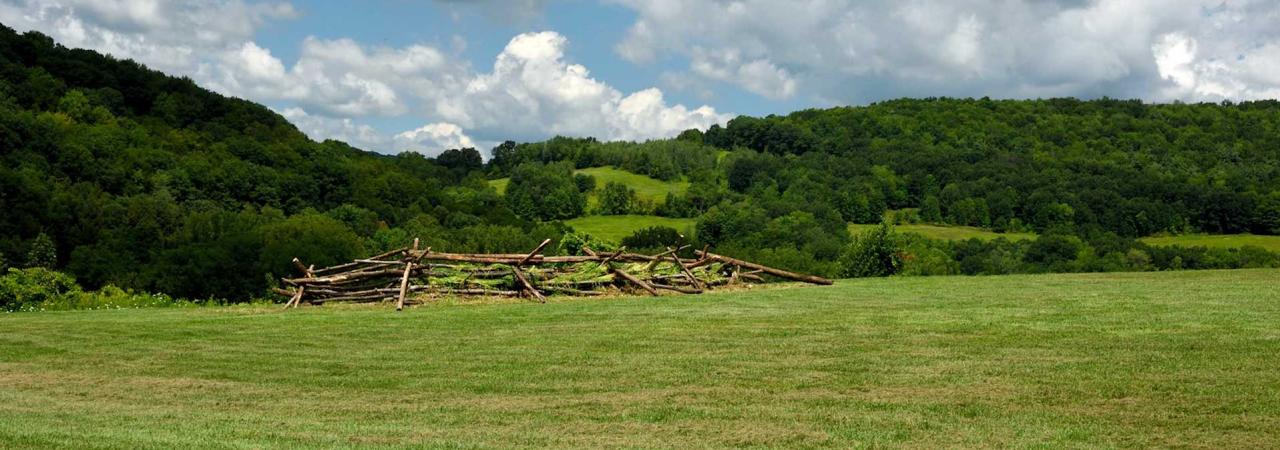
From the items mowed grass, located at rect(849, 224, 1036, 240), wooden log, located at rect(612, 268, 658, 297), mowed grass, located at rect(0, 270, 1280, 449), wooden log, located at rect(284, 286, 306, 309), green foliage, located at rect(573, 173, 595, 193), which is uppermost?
green foliage, located at rect(573, 173, 595, 193)

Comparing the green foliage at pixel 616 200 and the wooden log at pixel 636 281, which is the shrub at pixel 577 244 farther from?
the green foliage at pixel 616 200

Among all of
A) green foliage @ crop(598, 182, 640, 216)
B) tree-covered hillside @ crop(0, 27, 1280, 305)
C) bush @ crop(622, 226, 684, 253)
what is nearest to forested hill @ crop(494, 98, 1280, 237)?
tree-covered hillside @ crop(0, 27, 1280, 305)

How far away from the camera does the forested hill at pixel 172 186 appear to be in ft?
118

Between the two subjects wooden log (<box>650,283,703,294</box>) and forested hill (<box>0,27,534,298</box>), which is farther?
forested hill (<box>0,27,534,298</box>)

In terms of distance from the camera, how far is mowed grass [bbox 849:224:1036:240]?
284ft

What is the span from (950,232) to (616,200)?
41.3 metres

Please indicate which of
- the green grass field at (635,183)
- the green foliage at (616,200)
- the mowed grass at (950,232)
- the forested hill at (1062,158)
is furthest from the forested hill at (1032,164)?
the green foliage at (616,200)

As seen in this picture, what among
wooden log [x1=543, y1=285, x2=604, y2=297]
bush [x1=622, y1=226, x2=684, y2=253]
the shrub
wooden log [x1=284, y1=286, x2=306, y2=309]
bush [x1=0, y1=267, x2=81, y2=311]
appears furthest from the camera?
bush [x1=622, y1=226, x2=684, y2=253]

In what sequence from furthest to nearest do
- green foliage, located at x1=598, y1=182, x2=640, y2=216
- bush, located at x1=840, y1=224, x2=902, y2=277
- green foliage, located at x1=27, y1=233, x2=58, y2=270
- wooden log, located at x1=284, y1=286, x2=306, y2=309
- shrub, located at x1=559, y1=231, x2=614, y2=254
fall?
1. green foliage, located at x1=598, y1=182, x2=640, y2=216
2. green foliage, located at x1=27, y1=233, x2=58, y2=270
3. bush, located at x1=840, y1=224, x2=902, y2=277
4. shrub, located at x1=559, y1=231, x2=614, y2=254
5. wooden log, located at x1=284, y1=286, x2=306, y2=309

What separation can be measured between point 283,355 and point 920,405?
337 inches

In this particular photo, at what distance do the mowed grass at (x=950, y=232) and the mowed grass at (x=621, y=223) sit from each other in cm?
1835

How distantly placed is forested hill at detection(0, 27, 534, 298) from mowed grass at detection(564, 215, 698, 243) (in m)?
9.87

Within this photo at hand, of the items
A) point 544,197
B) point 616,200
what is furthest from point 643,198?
point 544,197

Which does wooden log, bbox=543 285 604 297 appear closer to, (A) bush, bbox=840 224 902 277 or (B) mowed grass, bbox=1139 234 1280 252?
(A) bush, bbox=840 224 902 277
